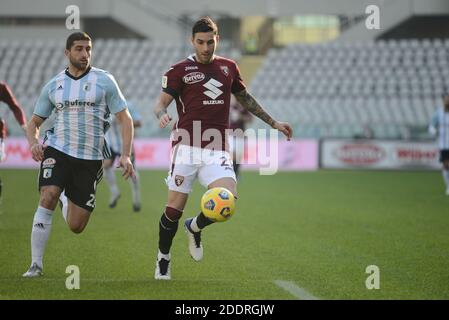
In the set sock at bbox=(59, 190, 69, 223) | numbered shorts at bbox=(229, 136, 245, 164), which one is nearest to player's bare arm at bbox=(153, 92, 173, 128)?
sock at bbox=(59, 190, 69, 223)

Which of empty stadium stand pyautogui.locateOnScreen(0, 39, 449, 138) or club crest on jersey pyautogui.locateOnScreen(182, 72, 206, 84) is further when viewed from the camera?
empty stadium stand pyautogui.locateOnScreen(0, 39, 449, 138)

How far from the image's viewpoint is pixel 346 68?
3669cm

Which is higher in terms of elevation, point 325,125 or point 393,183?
point 325,125

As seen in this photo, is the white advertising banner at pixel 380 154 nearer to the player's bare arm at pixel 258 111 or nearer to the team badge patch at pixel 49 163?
the player's bare arm at pixel 258 111

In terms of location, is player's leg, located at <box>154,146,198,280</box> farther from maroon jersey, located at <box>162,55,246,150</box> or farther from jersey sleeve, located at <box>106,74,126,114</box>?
jersey sleeve, located at <box>106,74,126,114</box>

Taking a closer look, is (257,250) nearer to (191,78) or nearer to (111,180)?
(191,78)

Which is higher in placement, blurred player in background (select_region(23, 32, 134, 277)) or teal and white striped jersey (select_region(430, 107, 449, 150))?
teal and white striped jersey (select_region(430, 107, 449, 150))

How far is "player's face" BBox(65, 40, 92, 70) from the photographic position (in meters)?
7.87

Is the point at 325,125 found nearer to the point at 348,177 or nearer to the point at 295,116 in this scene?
the point at 295,116

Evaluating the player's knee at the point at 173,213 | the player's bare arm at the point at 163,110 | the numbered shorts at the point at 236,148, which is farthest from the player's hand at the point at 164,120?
the numbered shorts at the point at 236,148

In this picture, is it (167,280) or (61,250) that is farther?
(61,250)

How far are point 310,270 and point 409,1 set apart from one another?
3138 cm

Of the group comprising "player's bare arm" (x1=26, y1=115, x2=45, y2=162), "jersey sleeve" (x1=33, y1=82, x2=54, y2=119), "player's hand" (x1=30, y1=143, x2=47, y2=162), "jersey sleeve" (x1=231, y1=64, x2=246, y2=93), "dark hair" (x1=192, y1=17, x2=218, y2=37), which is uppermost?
"dark hair" (x1=192, y1=17, x2=218, y2=37)

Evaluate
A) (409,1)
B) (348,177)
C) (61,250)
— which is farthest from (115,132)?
(409,1)
